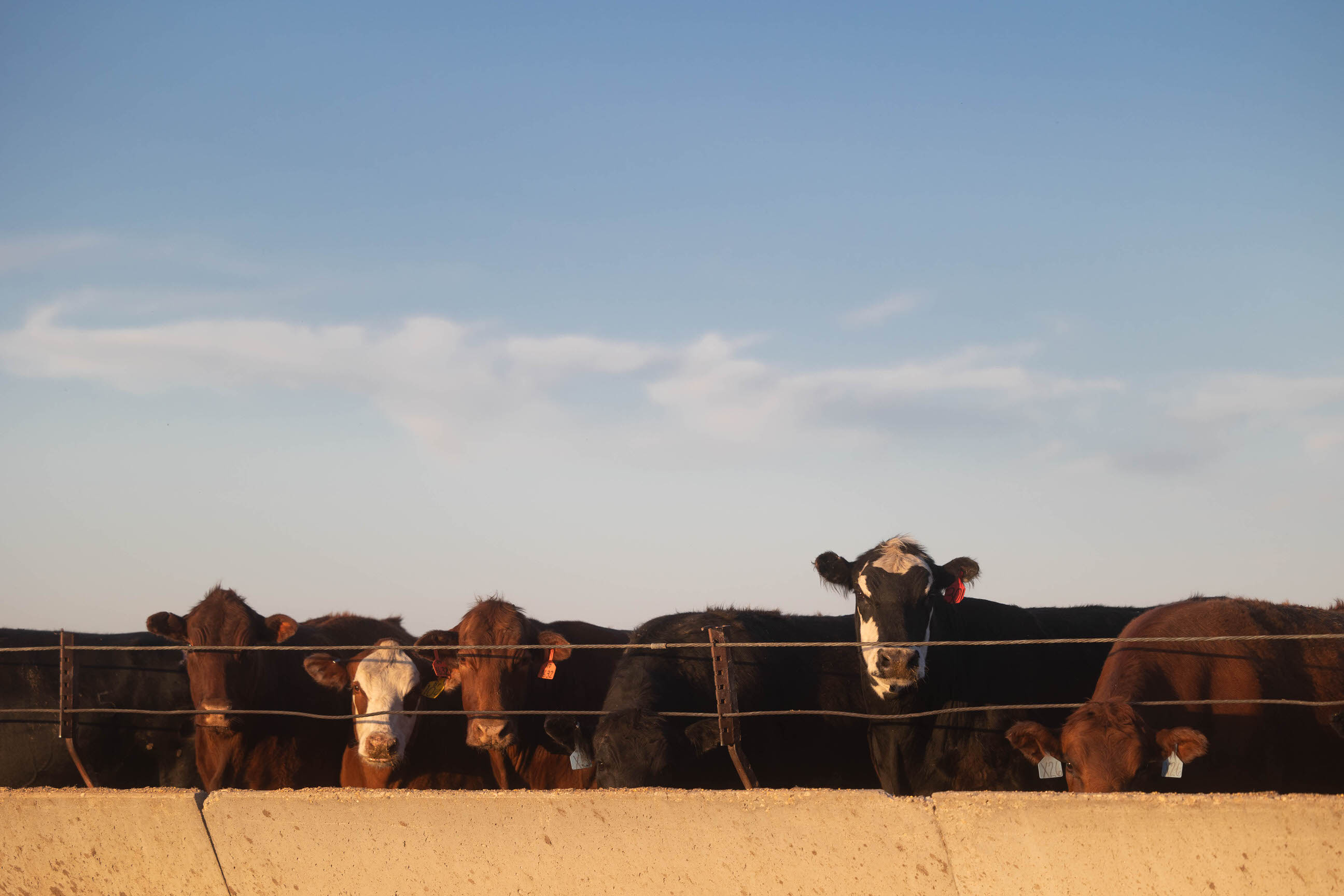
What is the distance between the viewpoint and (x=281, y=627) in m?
9.20

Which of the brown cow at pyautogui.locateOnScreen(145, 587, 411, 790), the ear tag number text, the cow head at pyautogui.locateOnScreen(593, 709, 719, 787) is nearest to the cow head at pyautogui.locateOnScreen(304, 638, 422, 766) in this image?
the brown cow at pyautogui.locateOnScreen(145, 587, 411, 790)

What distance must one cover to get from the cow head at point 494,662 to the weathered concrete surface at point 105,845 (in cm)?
197

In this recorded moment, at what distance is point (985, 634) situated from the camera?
8.99 metres

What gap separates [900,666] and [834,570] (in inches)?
52.3

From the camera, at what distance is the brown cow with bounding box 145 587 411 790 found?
8531 mm

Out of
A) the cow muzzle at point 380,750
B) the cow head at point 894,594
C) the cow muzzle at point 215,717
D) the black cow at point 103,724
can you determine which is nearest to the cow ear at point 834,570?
the cow head at point 894,594

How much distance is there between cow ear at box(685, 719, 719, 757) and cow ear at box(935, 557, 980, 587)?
2.05m

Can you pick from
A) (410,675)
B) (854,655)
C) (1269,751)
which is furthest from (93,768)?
(1269,751)

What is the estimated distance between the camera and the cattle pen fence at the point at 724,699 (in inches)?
232

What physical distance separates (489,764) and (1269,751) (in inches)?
205

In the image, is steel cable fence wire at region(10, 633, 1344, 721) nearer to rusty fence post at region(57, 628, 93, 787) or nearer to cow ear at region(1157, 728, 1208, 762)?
rusty fence post at region(57, 628, 93, 787)

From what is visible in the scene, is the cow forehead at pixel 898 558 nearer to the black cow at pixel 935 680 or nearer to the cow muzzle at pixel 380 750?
the black cow at pixel 935 680

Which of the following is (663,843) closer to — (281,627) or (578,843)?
(578,843)

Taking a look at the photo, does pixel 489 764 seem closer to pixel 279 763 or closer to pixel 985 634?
pixel 279 763
